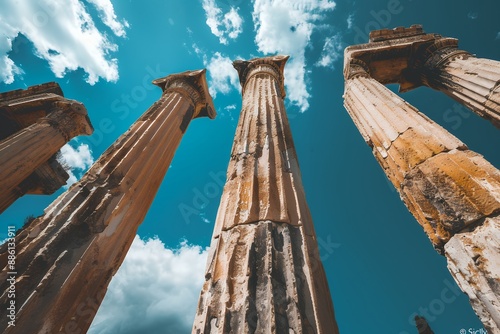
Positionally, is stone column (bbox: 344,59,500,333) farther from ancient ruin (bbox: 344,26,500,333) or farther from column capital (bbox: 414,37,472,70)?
column capital (bbox: 414,37,472,70)

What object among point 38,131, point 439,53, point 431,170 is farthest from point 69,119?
point 439,53

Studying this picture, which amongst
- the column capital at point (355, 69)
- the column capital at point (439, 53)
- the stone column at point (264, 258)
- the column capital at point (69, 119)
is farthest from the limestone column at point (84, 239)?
the column capital at point (439, 53)

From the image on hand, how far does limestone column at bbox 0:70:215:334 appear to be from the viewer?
9.42 feet

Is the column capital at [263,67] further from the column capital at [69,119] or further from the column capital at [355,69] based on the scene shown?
the column capital at [69,119]

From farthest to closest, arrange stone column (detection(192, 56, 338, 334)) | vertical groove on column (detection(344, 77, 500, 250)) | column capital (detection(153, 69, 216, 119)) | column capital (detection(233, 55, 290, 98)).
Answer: column capital (detection(153, 69, 216, 119)) < column capital (detection(233, 55, 290, 98)) < vertical groove on column (detection(344, 77, 500, 250)) < stone column (detection(192, 56, 338, 334))

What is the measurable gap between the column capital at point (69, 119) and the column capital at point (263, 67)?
5.92 meters

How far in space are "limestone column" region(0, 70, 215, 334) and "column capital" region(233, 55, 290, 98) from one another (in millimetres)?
3855

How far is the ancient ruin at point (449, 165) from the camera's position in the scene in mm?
2188

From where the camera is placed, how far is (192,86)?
9148 mm

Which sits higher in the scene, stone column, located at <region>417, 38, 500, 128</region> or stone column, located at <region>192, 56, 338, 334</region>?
stone column, located at <region>417, 38, 500, 128</region>

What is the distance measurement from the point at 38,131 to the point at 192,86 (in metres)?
4.92

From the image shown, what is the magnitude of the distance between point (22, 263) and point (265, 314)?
3081 mm

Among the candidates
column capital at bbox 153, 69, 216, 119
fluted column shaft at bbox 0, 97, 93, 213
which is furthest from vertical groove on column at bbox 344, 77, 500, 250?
fluted column shaft at bbox 0, 97, 93, 213

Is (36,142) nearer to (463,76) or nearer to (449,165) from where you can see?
(449,165)
